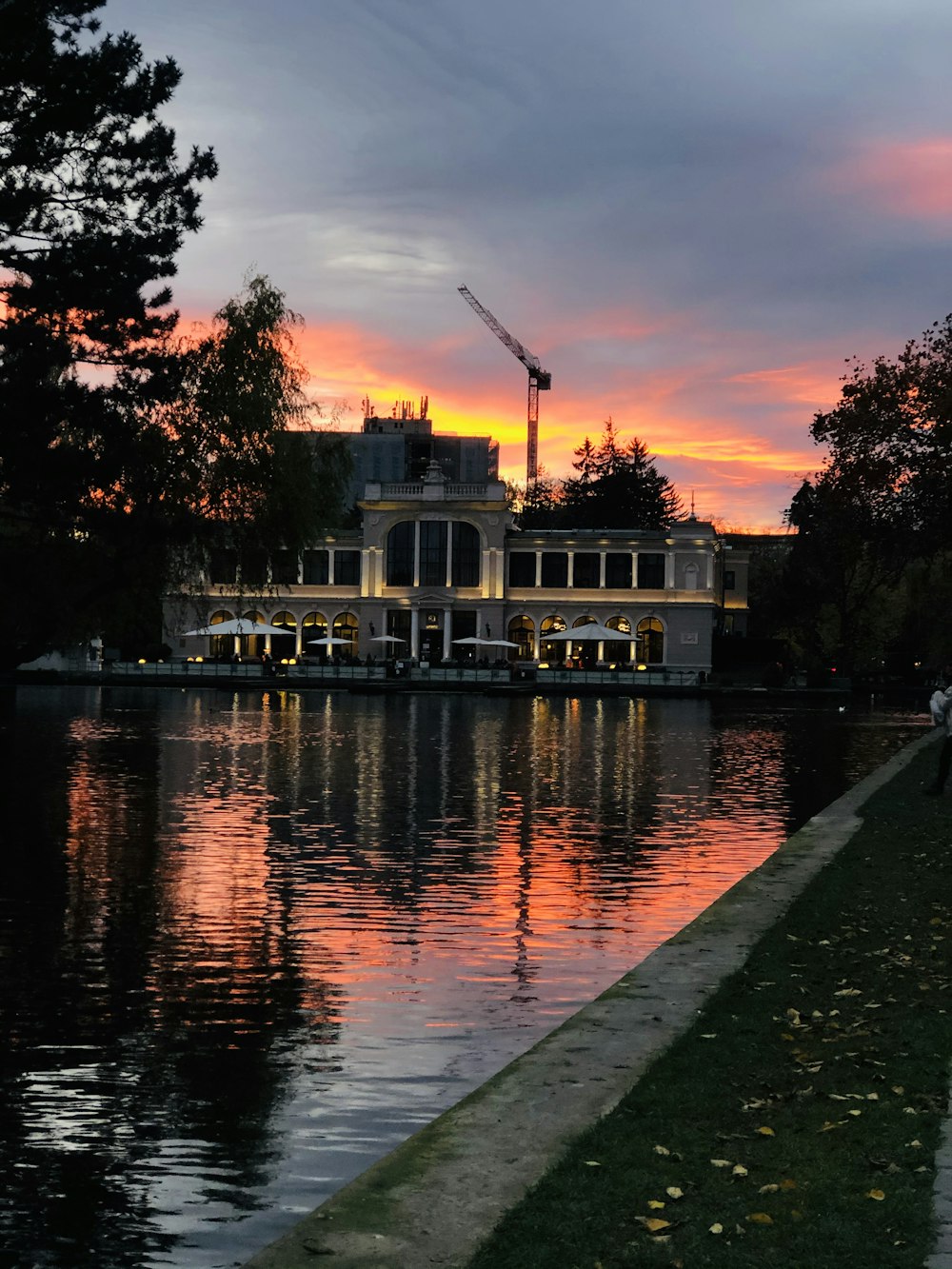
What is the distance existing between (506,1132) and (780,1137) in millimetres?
1115

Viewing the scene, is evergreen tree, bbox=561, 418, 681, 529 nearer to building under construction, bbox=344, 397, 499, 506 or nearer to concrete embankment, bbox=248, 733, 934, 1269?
building under construction, bbox=344, 397, 499, 506

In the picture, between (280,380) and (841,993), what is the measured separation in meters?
45.4

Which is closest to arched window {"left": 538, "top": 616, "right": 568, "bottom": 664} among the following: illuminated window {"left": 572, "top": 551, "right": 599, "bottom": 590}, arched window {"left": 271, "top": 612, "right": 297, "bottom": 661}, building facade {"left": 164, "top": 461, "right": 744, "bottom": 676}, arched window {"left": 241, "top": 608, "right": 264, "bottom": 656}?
building facade {"left": 164, "top": 461, "right": 744, "bottom": 676}

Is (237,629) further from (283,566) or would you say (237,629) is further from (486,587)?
(486,587)

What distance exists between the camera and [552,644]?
4195 inches

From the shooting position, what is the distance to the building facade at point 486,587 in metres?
106

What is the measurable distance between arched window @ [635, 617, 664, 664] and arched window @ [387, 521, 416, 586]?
52.1 feet

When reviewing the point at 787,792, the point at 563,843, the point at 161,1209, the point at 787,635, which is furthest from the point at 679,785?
the point at 787,635

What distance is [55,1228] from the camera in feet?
19.5

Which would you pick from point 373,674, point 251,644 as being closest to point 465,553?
point 251,644

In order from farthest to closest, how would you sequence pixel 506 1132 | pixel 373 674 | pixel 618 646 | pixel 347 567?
pixel 347 567 → pixel 618 646 → pixel 373 674 → pixel 506 1132

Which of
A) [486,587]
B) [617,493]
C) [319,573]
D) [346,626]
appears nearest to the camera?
[486,587]

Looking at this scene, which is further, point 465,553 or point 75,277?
point 465,553

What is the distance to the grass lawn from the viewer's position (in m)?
5.17
